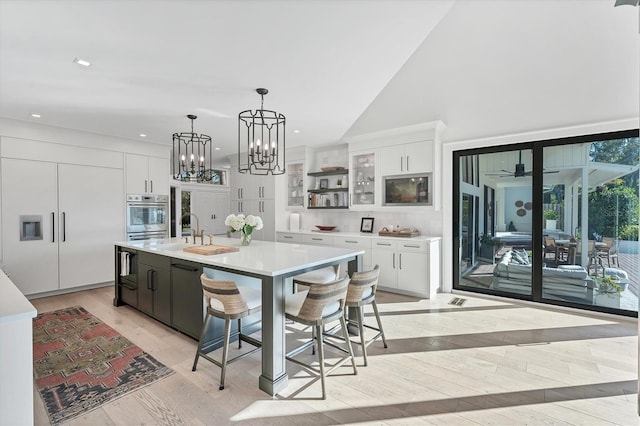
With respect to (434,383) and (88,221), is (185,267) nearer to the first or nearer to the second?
(434,383)

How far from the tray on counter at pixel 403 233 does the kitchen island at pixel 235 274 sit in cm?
178

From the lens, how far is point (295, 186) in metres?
6.31

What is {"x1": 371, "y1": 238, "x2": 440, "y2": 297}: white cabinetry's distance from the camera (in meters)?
4.40

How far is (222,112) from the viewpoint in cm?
387

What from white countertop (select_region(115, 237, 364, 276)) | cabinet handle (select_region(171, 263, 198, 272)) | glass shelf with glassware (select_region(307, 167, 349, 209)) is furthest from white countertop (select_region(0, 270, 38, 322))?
glass shelf with glassware (select_region(307, 167, 349, 209))

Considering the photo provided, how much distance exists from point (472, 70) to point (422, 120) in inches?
33.7

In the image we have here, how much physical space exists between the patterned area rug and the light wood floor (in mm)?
93

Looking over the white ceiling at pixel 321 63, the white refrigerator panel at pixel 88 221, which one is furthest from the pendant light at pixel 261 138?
the white refrigerator panel at pixel 88 221

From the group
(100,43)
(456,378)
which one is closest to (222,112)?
(100,43)

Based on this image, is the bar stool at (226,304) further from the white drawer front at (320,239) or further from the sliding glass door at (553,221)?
the sliding glass door at (553,221)

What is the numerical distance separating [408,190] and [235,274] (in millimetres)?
3041

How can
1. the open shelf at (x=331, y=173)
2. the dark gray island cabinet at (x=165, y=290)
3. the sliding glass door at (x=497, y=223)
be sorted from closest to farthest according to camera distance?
1. the dark gray island cabinet at (x=165, y=290)
2. the sliding glass door at (x=497, y=223)
3. the open shelf at (x=331, y=173)

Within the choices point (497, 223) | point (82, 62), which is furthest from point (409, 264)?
point (82, 62)

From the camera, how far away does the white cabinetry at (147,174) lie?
530 cm
